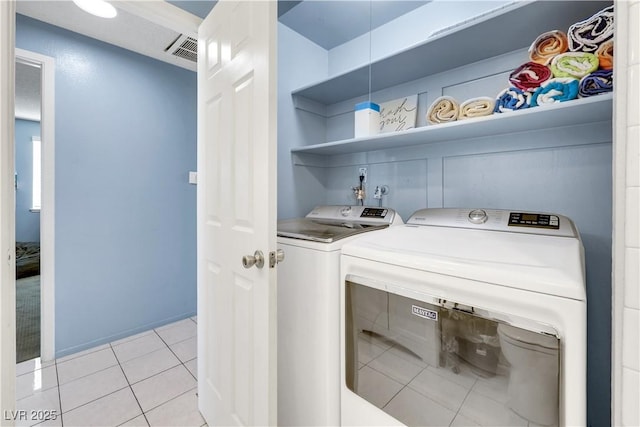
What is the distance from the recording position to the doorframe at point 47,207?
195 cm

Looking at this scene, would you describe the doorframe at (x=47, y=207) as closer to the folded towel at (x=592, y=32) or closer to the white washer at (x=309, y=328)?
the white washer at (x=309, y=328)

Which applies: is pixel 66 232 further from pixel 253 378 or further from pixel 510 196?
pixel 510 196

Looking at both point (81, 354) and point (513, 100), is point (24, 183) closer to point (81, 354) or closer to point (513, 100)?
point (81, 354)

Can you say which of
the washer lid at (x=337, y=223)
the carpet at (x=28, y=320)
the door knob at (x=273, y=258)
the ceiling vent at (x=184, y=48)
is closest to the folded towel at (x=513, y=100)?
the washer lid at (x=337, y=223)

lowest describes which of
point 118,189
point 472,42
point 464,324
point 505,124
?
point 464,324

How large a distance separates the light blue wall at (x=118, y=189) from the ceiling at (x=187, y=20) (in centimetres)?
13

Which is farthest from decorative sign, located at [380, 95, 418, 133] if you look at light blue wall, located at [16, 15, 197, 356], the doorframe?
the doorframe

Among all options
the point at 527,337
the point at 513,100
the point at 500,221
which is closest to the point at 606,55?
the point at 513,100

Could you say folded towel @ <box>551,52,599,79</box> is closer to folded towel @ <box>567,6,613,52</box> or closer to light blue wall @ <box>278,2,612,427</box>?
folded towel @ <box>567,6,613,52</box>

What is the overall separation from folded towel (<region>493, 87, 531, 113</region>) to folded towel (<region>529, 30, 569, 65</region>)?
0.14 metres

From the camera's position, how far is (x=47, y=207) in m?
1.98

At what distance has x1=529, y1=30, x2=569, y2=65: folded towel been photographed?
1.14 metres

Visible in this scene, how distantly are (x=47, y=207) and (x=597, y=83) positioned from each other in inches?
124

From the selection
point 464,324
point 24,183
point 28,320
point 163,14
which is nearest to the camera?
point 464,324
